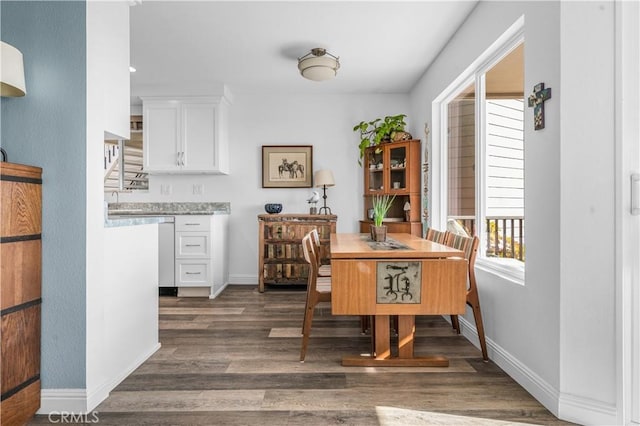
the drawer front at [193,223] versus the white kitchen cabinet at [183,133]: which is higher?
the white kitchen cabinet at [183,133]

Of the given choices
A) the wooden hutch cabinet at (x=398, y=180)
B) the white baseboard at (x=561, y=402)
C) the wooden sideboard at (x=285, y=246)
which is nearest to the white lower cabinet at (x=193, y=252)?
the wooden sideboard at (x=285, y=246)

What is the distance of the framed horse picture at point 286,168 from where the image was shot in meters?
4.76

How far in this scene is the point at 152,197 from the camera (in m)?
4.74

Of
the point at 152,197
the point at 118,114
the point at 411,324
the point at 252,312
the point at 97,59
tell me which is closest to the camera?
the point at 97,59

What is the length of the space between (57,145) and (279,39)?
207 centimetres

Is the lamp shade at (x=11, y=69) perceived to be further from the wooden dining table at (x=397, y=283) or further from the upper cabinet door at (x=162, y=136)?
the upper cabinet door at (x=162, y=136)

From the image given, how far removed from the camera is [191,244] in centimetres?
410

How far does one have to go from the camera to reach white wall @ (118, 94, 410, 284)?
15.7 ft

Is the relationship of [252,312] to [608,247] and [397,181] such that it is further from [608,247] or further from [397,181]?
[608,247]

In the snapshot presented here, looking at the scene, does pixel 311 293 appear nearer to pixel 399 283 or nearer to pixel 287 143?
pixel 399 283

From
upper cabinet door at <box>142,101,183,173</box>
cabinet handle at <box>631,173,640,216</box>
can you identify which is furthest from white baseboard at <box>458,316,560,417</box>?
upper cabinet door at <box>142,101,183,173</box>

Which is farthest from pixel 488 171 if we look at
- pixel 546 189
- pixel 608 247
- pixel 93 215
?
pixel 93 215

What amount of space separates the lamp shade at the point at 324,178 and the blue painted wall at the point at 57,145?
294cm

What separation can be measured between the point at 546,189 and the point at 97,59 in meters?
2.30
